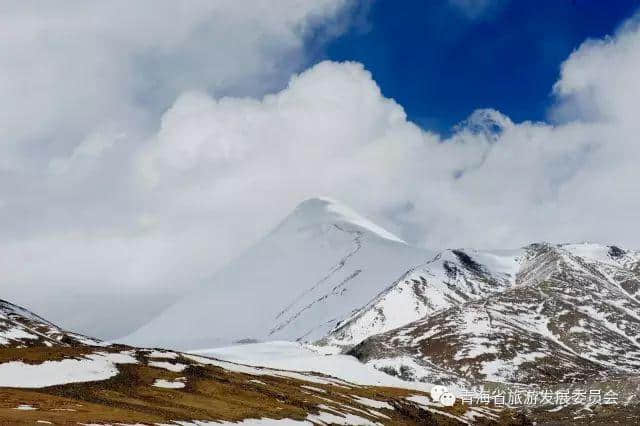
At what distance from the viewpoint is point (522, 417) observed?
178125mm

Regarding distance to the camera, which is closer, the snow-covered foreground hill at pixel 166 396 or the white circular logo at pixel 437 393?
the snow-covered foreground hill at pixel 166 396

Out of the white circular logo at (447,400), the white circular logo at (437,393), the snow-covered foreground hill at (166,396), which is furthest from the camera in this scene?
the white circular logo at (437,393)

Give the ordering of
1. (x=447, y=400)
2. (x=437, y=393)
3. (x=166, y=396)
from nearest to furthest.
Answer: (x=166, y=396)
(x=447, y=400)
(x=437, y=393)

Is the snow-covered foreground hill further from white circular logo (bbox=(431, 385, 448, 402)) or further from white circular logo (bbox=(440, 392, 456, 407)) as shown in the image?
white circular logo (bbox=(431, 385, 448, 402))

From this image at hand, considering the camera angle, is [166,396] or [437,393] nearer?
[166,396]

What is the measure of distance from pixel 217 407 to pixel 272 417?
27.1 feet

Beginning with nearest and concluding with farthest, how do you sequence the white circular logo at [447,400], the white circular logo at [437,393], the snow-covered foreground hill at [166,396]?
1. the snow-covered foreground hill at [166,396]
2. the white circular logo at [447,400]
3. the white circular logo at [437,393]

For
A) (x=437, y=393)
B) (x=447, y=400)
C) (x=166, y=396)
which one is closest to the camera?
(x=166, y=396)

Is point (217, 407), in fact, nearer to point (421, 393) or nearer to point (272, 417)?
point (272, 417)

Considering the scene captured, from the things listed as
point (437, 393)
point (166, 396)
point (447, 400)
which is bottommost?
point (166, 396)

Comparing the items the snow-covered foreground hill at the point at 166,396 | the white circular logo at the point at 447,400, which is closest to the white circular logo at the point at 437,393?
the white circular logo at the point at 447,400

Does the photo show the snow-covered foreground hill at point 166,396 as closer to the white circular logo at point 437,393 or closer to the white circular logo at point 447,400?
the white circular logo at point 447,400

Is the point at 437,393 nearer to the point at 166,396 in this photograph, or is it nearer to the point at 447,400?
the point at 447,400

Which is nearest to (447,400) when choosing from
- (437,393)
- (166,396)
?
(437,393)
